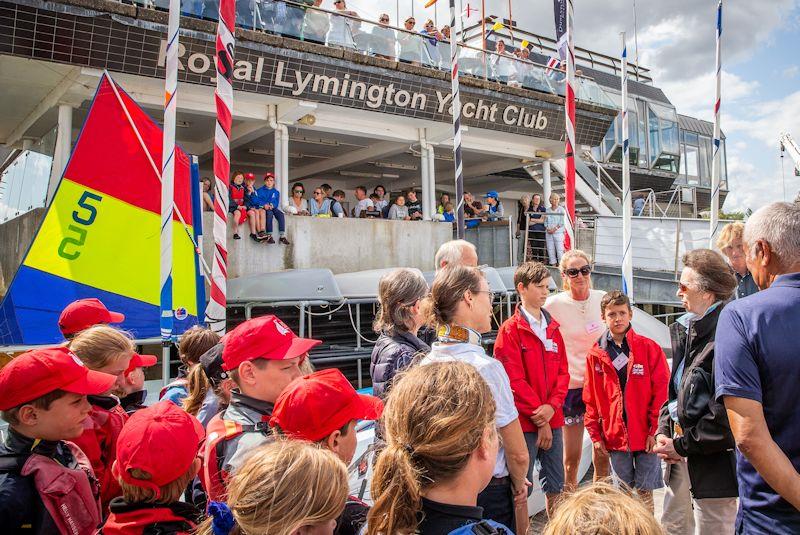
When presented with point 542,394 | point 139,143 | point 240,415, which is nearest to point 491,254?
point 139,143

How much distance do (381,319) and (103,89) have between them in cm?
497

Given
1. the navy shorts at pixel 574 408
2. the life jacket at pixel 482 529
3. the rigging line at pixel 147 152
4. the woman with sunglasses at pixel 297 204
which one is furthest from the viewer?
the woman with sunglasses at pixel 297 204

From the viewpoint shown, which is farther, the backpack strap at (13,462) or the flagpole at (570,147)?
the flagpole at (570,147)

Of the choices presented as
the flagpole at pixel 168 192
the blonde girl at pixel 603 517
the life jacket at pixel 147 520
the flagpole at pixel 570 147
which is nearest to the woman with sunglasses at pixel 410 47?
the flagpole at pixel 570 147

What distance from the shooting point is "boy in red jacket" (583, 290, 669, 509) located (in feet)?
12.2

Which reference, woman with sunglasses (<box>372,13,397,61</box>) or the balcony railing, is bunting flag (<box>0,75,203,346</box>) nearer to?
the balcony railing

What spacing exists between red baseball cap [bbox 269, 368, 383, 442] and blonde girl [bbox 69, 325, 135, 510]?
1076 millimetres

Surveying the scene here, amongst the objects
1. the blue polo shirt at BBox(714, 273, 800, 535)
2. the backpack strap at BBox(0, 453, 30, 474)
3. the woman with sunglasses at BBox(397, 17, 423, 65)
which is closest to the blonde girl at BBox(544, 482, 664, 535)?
the blue polo shirt at BBox(714, 273, 800, 535)

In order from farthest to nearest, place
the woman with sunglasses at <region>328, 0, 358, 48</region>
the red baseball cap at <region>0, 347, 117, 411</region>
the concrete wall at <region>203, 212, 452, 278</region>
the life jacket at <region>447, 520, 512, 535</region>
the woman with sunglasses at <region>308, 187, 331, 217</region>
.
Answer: the woman with sunglasses at <region>308, 187, 331, 217</region> → the woman with sunglasses at <region>328, 0, 358, 48</region> → the concrete wall at <region>203, 212, 452, 278</region> → the red baseball cap at <region>0, 347, 117, 411</region> → the life jacket at <region>447, 520, 512, 535</region>

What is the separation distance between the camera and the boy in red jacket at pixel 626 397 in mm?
3705

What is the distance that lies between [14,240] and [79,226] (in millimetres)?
5399

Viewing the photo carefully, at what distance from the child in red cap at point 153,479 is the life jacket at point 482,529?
3.10 ft

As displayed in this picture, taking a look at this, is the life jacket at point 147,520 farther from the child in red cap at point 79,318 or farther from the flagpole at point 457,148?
the flagpole at point 457,148

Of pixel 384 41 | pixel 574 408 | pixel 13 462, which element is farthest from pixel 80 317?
pixel 384 41
